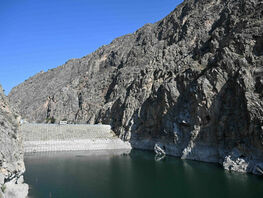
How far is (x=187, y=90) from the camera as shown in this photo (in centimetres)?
5588

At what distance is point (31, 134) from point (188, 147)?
136 feet

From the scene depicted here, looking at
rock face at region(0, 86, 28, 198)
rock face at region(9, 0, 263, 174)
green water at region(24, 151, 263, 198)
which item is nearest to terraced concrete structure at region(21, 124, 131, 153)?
rock face at region(9, 0, 263, 174)

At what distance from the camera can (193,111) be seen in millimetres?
51219

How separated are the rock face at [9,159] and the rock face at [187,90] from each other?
29.7 metres

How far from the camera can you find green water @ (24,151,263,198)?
27.8m

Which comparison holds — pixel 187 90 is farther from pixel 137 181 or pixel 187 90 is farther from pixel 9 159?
pixel 9 159

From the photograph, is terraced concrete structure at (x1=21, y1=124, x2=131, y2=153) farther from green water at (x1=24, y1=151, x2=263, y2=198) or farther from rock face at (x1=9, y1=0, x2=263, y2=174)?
green water at (x1=24, y1=151, x2=263, y2=198)

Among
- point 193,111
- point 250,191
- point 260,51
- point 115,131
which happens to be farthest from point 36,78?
point 250,191

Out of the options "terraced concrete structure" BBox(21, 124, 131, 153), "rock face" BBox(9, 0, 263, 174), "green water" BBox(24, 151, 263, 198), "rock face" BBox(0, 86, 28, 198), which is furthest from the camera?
"terraced concrete structure" BBox(21, 124, 131, 153)

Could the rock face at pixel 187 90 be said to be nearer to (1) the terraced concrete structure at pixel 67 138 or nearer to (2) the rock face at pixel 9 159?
(1) the terraced concrete structure at pixel 67 138

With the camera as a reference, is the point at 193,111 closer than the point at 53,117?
Yes

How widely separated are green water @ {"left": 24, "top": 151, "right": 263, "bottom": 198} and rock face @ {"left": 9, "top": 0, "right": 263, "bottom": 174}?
4.87 meters

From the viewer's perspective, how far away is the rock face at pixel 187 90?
4044cm

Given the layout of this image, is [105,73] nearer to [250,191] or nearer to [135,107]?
[135,107]
